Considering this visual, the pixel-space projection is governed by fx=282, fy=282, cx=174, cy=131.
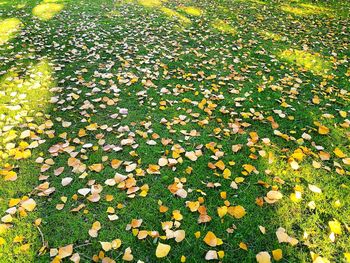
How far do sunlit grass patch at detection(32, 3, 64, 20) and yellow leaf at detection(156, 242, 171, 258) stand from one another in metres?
8.01

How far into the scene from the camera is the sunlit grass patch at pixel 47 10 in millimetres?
8389

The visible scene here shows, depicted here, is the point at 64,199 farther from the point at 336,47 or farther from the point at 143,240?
the point at 336,47

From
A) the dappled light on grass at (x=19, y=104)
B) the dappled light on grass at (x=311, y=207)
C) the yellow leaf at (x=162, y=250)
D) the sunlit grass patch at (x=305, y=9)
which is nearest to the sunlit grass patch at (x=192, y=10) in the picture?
Result: the sunlit grass patch at (x=305, y=9)

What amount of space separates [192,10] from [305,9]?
3.71 meters

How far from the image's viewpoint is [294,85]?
4883 mm

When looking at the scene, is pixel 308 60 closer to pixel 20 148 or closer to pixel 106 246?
pixel 106 246

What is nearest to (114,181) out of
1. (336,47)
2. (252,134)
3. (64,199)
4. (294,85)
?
(64,199)

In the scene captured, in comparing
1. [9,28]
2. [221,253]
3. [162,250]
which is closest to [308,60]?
[221,253]

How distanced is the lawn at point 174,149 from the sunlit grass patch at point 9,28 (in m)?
0.08

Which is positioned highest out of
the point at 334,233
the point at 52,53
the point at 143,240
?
the point at 334,233

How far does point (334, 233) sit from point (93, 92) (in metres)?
3.84

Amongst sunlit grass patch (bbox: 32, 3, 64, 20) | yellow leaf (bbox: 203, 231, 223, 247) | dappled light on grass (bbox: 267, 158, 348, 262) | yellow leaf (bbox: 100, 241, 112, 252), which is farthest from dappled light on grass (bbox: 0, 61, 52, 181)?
sunlit grass patch (bbox: 32, 3, 64, 20)

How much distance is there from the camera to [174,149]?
3510mm

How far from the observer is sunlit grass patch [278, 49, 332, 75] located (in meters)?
5.48
